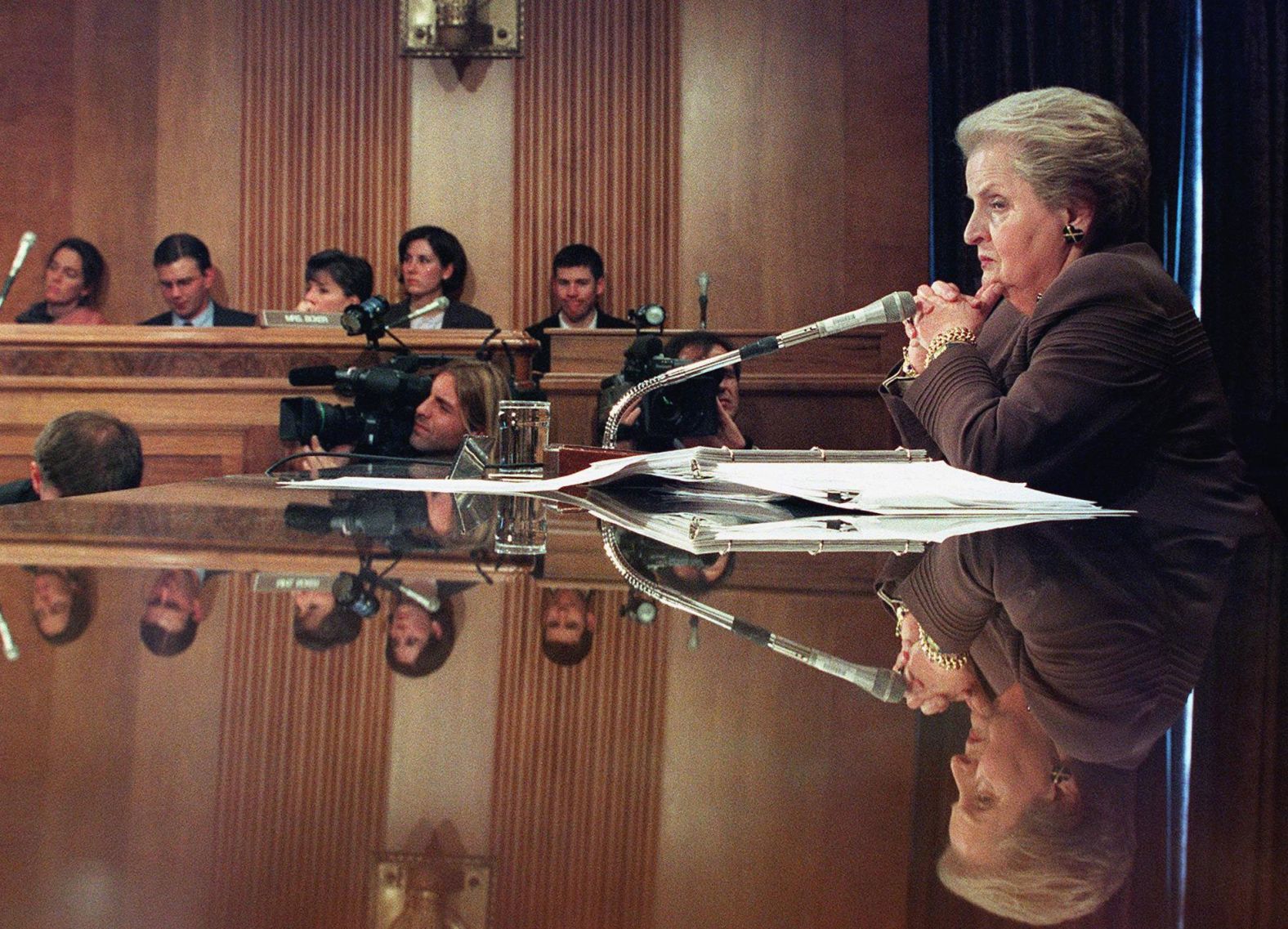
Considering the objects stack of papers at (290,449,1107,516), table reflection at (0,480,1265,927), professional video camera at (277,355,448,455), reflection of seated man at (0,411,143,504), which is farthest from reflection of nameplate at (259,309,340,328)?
table reflection at (0,480,1265,927)

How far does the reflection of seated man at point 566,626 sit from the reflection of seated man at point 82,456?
1.52 metres

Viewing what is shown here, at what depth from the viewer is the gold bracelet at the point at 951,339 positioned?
1395 mm

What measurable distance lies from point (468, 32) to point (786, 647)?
186 inches

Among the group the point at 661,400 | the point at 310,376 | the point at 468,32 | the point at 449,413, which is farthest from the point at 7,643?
the point at 468,32

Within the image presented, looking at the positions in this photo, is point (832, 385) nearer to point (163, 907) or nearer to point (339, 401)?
point (339, 401)

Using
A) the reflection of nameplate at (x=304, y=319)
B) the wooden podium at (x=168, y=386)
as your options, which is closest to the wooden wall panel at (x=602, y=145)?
the reflection of nameplate at (x=304, y=319)

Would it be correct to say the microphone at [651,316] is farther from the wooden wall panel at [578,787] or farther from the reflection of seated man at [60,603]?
the wooden wall panel at [578,787]

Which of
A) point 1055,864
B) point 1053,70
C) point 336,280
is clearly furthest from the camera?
point 336,280

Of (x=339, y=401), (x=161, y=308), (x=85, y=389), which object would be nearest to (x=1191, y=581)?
(x=339, y=401)

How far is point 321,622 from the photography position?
0.43m

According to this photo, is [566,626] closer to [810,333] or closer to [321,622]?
[321,622]

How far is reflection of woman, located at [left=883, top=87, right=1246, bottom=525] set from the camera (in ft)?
4.12

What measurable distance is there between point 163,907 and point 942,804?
0.15 meters

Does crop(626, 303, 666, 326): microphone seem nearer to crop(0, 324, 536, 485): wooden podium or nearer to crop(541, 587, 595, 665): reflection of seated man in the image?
crop(0, 324, 536, 485): wooden podium
